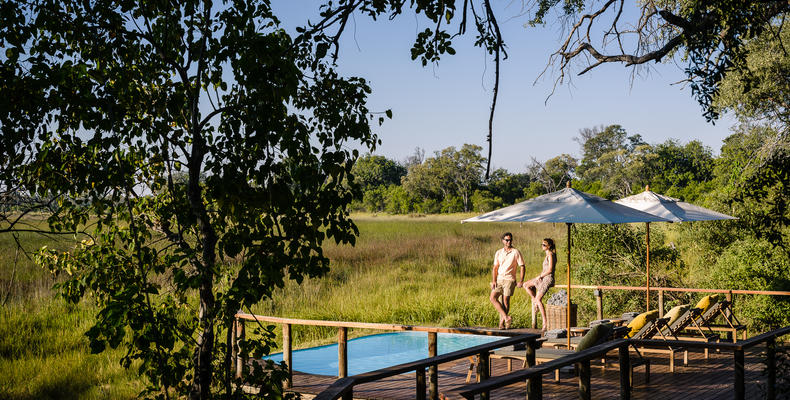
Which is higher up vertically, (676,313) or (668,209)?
(668,209)

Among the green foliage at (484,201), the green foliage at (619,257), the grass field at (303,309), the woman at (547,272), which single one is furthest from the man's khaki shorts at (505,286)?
the green foliage at (484,201)

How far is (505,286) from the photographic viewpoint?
9.75 m

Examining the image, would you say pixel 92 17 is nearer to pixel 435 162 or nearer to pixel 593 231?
pixel 593 231

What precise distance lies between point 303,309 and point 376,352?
2.23 m

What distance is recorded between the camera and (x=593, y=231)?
529 inches

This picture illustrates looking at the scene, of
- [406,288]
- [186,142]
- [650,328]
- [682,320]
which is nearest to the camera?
[186,142]

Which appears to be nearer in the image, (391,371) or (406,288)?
(391,371)

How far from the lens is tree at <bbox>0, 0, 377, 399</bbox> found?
10.7ft

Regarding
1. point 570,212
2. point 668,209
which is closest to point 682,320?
point 668,209

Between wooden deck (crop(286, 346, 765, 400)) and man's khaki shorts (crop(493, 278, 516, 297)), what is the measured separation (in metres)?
1.81

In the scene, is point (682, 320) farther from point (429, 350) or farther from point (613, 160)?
point (613, 160)

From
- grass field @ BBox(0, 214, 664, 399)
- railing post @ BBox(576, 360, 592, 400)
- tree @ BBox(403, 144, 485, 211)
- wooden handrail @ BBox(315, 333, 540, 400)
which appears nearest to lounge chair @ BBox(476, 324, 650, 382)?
wooden handrail @ BBox(315, 333, 540, 400)

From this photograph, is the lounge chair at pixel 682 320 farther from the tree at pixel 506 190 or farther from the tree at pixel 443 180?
the tree at pixel 443 180

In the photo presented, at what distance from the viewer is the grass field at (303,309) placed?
966 centimetres
